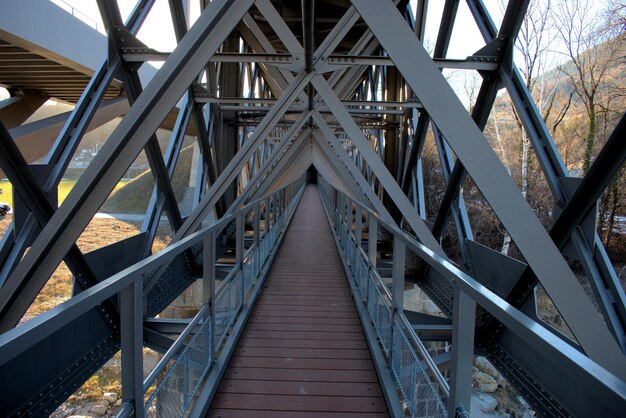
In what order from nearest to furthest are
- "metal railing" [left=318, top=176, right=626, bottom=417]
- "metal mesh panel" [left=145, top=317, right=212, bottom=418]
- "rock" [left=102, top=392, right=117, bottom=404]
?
"metal railing" [left=318, top=176, right=626, bottom=417]
"metal mesh panel" [left=145, top=317, right=212, bottom=418]
"rock" [left=102, top=392, right=117, bottom=404]

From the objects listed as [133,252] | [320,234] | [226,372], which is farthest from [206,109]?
[226,372]

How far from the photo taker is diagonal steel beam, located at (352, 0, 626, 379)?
8.20 ft

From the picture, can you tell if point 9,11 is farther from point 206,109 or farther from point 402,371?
point 402,371

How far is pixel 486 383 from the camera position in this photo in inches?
576

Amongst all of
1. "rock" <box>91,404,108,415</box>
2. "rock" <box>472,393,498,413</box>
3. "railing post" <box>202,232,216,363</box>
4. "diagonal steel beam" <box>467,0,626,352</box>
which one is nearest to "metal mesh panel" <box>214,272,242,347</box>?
"railing post" <box>202,232,216,363</box>

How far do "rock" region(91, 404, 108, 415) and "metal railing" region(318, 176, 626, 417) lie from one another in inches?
579

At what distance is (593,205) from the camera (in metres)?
3.09

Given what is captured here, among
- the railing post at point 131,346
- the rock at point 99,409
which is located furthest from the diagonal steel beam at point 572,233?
the rock at point 99,409

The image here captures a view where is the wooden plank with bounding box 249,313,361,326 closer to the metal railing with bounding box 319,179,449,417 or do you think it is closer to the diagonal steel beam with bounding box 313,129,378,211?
the metal railing with bounding box 319,179,449,417

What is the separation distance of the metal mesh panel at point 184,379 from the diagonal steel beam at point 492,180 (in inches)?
75.0

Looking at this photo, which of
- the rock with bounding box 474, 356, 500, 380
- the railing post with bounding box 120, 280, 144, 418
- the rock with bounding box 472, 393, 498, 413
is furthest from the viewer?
the rock with bounding box 474, 356, 500, 380

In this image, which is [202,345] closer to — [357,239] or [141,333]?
[141,333]

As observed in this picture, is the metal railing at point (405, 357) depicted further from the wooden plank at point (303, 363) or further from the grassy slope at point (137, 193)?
the grassy slope at point (137, 193)

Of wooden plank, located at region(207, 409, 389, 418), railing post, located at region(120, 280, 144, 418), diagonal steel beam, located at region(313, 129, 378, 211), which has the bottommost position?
wooden plank, located at region(207, 409, 389, 418)
